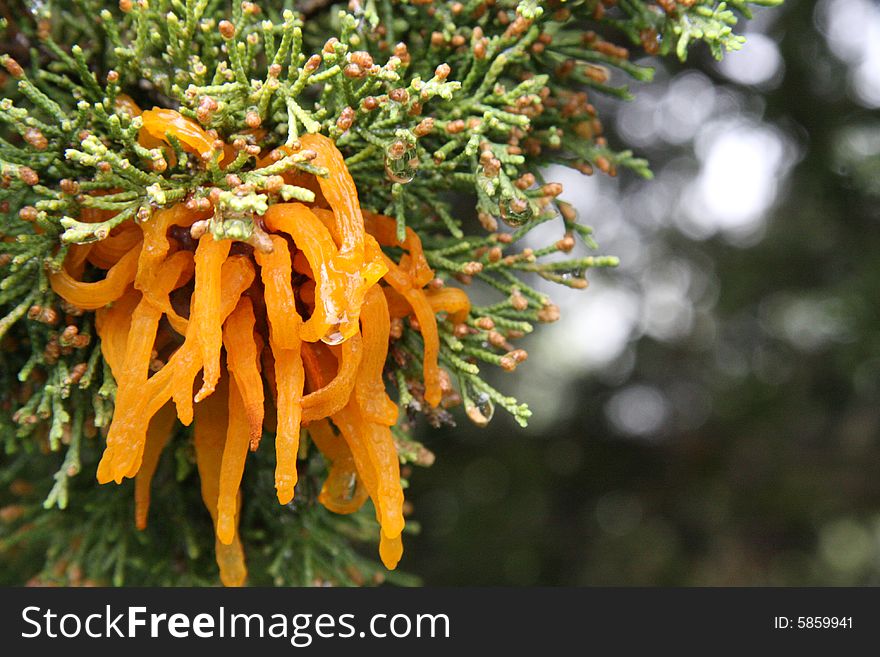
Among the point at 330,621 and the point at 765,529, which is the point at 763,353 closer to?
the point at 765,529

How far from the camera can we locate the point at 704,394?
20.6ft

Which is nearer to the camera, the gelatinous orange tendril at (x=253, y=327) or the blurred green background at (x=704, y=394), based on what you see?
the gelatinous orange tendril at (x=253, y=327)

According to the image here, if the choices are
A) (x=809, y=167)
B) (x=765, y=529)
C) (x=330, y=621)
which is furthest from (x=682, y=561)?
(x=330, y=621)

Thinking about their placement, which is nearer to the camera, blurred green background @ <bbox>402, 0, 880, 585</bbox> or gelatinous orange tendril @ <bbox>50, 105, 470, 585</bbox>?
gelatinous orange tendril @ <bbox>50, 105, 470, 585</bbox>

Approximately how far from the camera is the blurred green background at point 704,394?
16.0 feet

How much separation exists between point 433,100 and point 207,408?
0.96 m

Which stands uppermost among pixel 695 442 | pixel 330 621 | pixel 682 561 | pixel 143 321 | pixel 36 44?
pixel 36 44

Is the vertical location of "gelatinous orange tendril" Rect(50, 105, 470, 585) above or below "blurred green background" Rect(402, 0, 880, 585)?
above

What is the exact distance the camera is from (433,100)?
215 centimetres

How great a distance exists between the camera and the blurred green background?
4879 mm

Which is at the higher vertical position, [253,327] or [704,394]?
[253,327]

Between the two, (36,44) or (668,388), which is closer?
(36,44)

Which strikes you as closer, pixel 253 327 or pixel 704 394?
pixel 253 327

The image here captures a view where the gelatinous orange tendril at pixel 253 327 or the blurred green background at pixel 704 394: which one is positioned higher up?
the gelatinous orange tendril at pixel 253 327
